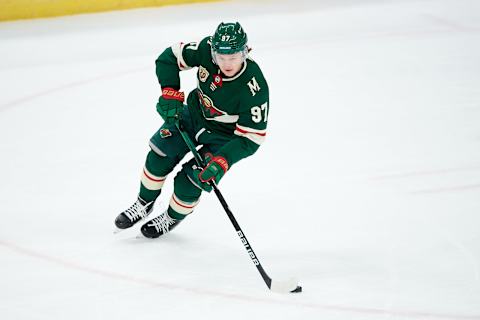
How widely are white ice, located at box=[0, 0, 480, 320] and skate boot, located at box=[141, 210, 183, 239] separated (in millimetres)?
→ 45

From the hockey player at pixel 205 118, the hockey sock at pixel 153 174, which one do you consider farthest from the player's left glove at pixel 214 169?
the hockey sock at pixel 153 174

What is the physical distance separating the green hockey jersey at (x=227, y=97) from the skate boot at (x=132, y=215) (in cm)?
52

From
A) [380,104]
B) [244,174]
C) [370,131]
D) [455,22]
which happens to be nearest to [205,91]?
[244,174]

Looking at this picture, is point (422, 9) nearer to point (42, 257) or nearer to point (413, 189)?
point (413, 189)

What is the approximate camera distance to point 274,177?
4711 millimetres

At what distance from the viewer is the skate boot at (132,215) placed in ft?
12.8

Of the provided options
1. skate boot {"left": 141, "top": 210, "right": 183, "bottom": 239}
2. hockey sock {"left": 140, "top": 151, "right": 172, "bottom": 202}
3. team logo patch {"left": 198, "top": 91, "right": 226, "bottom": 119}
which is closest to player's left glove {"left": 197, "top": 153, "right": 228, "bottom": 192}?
team logo patch {"left": 198, "top": 91, "right": 226, "bottom": 119}

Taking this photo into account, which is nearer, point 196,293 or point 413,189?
point 196,293

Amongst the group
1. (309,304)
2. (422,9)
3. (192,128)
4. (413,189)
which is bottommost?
(422,9)

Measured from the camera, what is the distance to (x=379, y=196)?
446cm

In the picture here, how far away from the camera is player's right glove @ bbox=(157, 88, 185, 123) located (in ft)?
12.0

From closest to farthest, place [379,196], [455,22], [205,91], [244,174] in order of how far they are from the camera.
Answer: [205,91] → [379,196] → [244,174] → [455,22]

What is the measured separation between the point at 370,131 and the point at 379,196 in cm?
96

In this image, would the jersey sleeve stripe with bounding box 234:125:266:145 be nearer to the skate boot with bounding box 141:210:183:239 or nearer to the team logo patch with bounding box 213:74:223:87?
the team logo patch with bounding box 213:74:223:87
